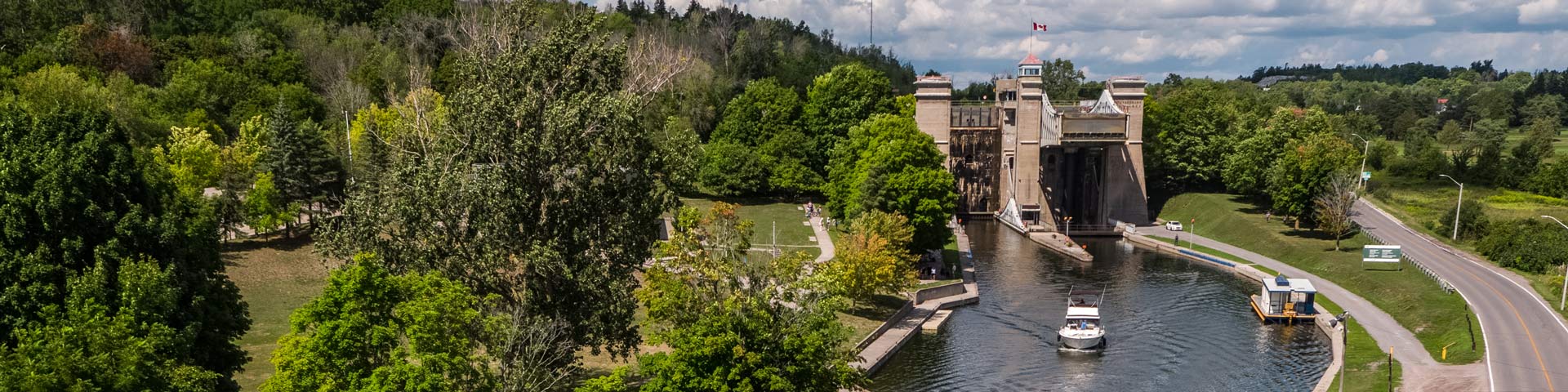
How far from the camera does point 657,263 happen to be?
35.3 m

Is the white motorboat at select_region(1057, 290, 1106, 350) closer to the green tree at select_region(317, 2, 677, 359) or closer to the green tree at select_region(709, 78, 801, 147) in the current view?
the green tree at select_region(317, 2, 677, 359)

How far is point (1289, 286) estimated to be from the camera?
5859 centimetres

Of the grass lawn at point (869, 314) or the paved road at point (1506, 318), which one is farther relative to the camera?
the grass lawn at point (869, 314)

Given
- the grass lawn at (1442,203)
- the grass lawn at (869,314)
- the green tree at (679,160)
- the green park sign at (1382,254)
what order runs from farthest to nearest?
1. the grass lawn at (1442,203)
2. the green park sign at (1382,254)
3. the grass lawn at (869,314)
4. the green tree at (679,160)

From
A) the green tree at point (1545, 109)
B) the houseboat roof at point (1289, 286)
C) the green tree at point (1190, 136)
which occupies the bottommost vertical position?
the houseboat roof at point (1289, 286)

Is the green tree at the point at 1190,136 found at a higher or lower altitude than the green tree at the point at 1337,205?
higher

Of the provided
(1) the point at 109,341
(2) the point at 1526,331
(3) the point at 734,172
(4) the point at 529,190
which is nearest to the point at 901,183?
(3) the point at 734,172

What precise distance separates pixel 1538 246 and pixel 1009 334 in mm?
32327

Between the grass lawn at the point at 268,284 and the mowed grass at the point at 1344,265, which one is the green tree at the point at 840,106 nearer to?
the mowed grass at the point at 1344,265

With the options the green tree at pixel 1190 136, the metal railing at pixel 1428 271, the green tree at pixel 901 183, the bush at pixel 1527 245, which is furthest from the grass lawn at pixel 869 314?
the green tree at pixel 1190 136

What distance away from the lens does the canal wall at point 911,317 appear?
49000 millimetres

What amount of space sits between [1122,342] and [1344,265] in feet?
81.1

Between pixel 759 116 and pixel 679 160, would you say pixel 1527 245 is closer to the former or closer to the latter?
pixel 679 160

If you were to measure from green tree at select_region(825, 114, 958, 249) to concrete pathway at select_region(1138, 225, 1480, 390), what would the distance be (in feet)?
75.7
